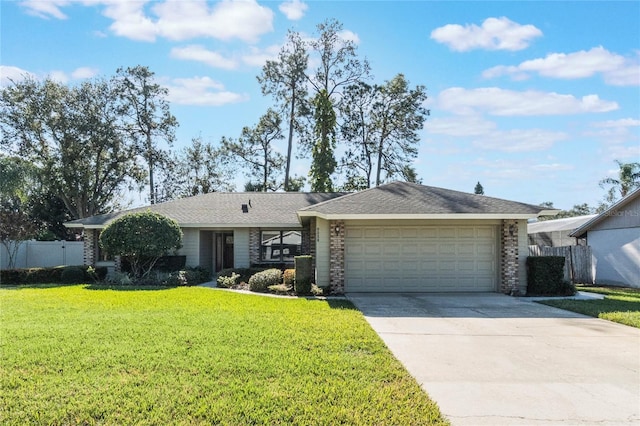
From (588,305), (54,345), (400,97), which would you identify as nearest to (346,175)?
(400,97)

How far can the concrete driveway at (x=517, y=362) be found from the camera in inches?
171

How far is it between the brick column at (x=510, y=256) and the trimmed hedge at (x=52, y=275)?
47.7ft

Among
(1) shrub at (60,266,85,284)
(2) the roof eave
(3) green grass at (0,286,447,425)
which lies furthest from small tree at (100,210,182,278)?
(2) the roof eave

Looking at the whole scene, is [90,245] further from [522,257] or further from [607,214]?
[607,214]

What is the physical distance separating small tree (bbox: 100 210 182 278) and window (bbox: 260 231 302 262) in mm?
3709

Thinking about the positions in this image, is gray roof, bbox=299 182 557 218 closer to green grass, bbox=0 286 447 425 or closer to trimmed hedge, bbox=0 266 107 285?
green grass, bbox=0 286 447 425

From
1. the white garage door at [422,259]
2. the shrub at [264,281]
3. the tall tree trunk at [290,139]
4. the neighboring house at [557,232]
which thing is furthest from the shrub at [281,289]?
the tall tree trunk at [290,139]

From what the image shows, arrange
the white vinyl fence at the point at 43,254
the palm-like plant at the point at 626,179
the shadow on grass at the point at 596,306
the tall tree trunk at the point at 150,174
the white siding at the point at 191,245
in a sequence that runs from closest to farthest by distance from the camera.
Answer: the shadow on grass at the point at 596,306 → the white siding at the point at 191,245 → the white vinyl fence at the point at 43,254 → the tall tree trunk at the point at 150,174 → the palm-like plant at the point at 626,179

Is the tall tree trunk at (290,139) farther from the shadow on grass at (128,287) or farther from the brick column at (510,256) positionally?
the brick column at (510,256)

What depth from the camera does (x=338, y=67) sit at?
3111 centimetres

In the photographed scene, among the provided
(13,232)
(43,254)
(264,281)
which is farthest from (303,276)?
(43,254)

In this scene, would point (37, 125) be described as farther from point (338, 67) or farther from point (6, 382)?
point (6, 382)

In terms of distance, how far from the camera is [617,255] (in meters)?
18.0

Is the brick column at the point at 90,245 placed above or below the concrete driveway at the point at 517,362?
above
